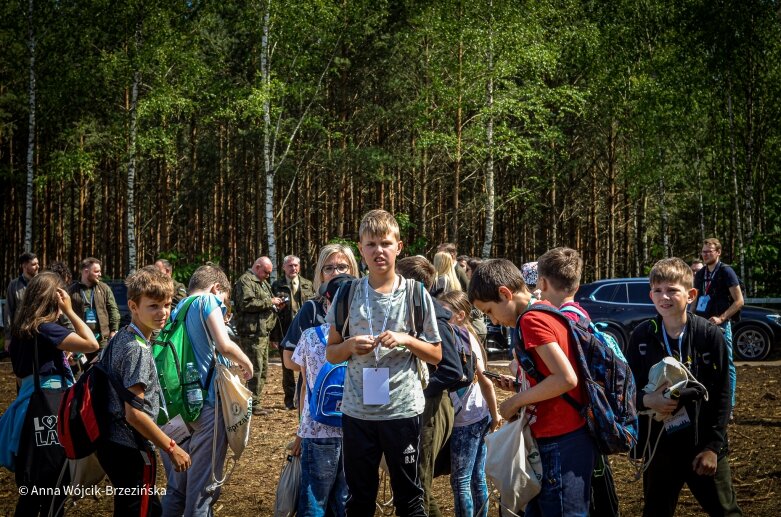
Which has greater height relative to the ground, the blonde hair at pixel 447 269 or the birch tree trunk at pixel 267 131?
the birch tree trunk at pixel 267 131

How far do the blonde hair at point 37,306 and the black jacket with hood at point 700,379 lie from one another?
11.6ft

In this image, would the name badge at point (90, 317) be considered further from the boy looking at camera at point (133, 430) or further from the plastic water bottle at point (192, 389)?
the boy looking at camera at point (133, 430)

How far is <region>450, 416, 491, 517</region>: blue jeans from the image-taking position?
5293 millimetres

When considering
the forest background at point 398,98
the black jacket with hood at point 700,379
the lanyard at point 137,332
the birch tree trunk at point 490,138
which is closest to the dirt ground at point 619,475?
the black jacket with hood at point 700,379

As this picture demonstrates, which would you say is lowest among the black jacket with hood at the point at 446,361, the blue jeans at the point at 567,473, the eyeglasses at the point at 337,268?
the blue jeans at the point at 567,473

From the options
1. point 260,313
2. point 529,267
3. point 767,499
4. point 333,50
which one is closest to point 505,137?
point 333,50

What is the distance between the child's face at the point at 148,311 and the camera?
4453 millimetres

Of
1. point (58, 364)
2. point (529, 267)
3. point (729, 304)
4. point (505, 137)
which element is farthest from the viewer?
point (505, 137)

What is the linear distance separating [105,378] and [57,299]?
1.22m

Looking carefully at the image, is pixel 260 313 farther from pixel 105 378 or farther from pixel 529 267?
pixel 105 378

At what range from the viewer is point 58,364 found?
17.2 feet

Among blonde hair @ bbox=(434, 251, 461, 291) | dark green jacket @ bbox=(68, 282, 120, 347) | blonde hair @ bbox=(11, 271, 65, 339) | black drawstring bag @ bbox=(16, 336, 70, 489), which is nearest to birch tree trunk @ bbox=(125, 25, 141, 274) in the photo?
dark green jacket @ bbox=(68, 282, 120, 347)

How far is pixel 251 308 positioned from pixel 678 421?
781cm

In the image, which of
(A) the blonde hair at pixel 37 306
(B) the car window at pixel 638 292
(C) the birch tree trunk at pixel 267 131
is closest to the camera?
(A) the blonde hair at pixel 37 306
